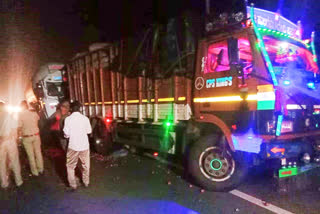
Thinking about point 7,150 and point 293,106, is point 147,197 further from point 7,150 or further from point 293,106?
point 7,150

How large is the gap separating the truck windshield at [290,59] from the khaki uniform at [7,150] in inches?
191

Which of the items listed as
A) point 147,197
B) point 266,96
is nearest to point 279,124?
point 266,96

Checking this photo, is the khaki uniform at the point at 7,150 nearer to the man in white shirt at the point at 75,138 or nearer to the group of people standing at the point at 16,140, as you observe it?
the group of people standing at the point at 16,140

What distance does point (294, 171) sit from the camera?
4.32 m

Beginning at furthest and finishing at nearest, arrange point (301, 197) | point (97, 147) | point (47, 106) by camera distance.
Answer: point (47, 106), point (97, 147), point (301, 197)

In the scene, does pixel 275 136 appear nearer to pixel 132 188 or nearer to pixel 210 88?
pixel 210 88

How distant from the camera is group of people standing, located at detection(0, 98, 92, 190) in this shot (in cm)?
501

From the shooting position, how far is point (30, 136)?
612 cm

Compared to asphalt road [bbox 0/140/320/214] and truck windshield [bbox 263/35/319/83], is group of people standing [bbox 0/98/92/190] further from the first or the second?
truck windshield [bbox 263/35/319/83]

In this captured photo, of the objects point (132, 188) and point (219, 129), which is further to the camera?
point (132, 188)

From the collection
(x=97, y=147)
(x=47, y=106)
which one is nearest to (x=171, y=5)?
(x=47, y=106)

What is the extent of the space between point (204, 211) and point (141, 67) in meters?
3.45

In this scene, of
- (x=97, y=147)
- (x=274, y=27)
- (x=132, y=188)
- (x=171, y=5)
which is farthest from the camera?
(x=171, y=5)

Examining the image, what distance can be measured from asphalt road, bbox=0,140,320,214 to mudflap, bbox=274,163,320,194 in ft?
0.20
